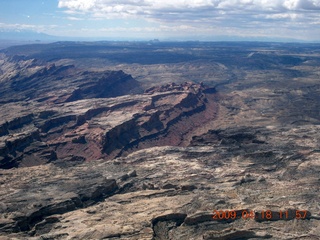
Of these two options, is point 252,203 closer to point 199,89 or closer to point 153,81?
point 199,89

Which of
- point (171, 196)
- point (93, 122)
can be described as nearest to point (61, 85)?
point (93, 122)

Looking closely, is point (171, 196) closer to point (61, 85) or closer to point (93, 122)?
point (93, 122)

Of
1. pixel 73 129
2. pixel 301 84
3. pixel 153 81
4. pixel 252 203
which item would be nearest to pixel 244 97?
pixel 301 84

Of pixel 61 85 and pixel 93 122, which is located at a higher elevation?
pixel 61 85

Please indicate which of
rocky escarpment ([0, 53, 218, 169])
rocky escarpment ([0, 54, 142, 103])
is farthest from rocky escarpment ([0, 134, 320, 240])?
rocky escarpment ([0, 54, 142, 103])

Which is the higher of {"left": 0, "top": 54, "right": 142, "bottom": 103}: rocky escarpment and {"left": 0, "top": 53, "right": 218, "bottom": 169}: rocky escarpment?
{"left": 0, "top": 54, "right": 142, "bottom": 103}: rocky escarpment

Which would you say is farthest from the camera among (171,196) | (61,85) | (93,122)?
(61,85)

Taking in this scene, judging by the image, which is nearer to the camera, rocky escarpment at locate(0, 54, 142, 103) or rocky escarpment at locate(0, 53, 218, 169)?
rocky escarpment at locate(0, 53, 218, 169)

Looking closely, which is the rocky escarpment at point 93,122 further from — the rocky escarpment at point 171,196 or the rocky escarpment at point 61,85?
the rocky escarpment at point 171,196

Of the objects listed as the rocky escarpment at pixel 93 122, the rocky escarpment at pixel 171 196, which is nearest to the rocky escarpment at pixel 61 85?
the rocky escarpment at pixel 93 122

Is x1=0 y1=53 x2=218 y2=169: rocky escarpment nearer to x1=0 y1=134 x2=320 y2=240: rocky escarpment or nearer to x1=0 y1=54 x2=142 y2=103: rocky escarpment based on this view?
x1=0 y1=54 x2=142 y2=103: rocky escarpment

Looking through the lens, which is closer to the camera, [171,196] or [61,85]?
[171,196]

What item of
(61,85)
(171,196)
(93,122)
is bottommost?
(171,196)
